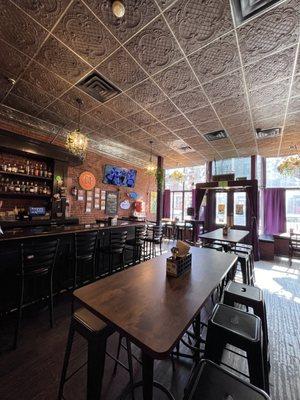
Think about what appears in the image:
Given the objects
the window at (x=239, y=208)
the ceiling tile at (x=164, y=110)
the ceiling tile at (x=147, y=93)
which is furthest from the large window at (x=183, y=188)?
the ceiling tile at (x=147, y=93)

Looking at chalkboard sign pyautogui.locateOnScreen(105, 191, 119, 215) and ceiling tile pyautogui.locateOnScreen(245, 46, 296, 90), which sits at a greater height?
ceiling tile pyautogui.locateOnScreen(245, 46, 296, 90)

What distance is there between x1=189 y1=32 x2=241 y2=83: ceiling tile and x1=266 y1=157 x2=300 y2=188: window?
17.4 ft

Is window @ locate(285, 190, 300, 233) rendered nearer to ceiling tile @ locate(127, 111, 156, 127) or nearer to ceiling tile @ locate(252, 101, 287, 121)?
ceiling tile @ locate(252, 101, 287, 121)

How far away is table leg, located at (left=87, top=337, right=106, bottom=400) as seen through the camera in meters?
1.14

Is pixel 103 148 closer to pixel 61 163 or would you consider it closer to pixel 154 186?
pixel 61 163

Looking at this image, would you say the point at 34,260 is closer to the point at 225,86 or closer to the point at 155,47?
the point at 155,47

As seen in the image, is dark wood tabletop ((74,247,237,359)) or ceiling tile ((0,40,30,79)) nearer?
dark wood tabletop ((74,247,237,359))

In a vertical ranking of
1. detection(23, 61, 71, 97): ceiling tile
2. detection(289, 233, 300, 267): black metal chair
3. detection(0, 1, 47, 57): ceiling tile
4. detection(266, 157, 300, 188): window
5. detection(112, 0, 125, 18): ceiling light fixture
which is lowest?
detection(289, 233, 300, 267): black metal chair

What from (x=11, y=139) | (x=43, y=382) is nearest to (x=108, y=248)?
(x=43, y=382)

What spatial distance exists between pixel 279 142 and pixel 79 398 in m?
6.42

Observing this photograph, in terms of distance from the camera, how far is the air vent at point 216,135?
15.5ft

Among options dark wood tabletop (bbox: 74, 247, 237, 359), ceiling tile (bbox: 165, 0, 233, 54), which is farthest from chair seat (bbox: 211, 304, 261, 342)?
ceiling tile (bbox: 165, 0, 233, 54)

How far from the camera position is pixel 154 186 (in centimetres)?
862

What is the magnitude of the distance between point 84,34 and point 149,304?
9.15ft
